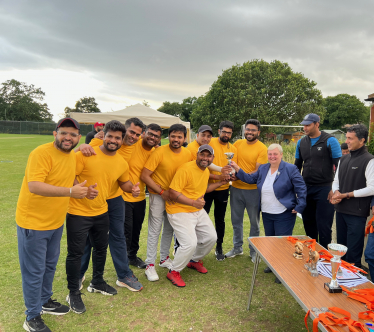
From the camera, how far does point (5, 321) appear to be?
2889 mm

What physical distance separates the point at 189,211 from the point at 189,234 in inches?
12.4

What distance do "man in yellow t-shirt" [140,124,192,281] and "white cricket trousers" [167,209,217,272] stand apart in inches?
10.5

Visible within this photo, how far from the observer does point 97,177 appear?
3.04 meters

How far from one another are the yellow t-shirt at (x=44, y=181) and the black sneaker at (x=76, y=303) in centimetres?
98

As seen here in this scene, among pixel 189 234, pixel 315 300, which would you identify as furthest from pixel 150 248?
pixel 315 300

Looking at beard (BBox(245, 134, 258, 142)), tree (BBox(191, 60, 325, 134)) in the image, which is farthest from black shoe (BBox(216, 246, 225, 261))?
tree (BBox(191, 60, 325, 134))

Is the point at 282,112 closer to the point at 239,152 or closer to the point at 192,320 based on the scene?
the point at 239,152

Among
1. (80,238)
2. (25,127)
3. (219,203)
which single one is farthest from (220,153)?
(25,127)

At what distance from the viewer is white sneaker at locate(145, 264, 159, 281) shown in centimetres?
383

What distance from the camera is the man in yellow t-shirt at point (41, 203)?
8.09ft

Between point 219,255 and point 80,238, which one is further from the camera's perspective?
point 219,255

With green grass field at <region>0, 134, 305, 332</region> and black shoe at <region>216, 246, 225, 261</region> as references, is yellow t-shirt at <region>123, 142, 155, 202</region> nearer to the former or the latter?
green grass field at <region>0, 134, 305, 332</region>

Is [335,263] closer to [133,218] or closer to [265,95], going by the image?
[133,218]

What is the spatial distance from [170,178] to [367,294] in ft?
8.35
